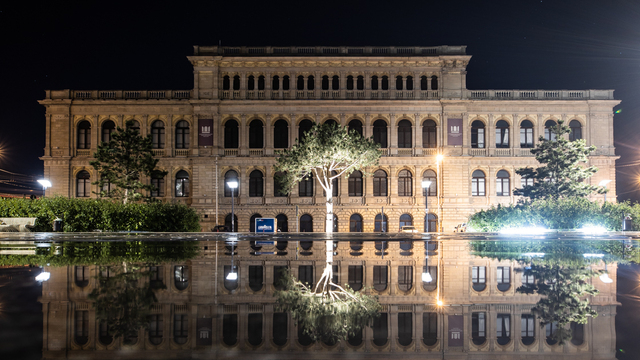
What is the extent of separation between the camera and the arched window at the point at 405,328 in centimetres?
610

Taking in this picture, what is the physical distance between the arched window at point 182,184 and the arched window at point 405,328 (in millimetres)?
48368

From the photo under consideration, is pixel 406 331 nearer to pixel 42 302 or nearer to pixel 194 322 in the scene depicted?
pixel 194 322

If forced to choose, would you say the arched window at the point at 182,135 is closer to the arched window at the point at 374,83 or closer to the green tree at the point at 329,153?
the green tree at the point at 329,153

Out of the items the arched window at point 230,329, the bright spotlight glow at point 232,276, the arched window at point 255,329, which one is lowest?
the bright spotlight glow at point 232,276

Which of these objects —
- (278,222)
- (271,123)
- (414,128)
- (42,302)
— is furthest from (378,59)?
(42,302)

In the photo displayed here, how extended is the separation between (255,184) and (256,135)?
5687 millimetres

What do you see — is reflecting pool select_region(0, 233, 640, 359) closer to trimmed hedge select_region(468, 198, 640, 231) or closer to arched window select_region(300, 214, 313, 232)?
trimmed hedge select_region(468, 198, 640, 231)

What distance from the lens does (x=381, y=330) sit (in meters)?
6.50

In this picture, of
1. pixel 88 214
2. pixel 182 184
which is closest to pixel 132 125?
pixel 182 184

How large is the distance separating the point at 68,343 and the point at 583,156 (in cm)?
4326

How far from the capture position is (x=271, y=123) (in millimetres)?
52281

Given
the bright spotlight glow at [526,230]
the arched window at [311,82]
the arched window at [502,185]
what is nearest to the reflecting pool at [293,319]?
the bright spotlight glow at [526,230]

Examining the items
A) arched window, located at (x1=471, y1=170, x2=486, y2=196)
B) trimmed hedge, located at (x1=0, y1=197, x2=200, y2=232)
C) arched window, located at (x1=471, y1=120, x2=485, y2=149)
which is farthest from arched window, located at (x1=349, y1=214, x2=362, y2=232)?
A: trimmed hedge, located at (x1=0, y1=197, x2=200, y2=232)

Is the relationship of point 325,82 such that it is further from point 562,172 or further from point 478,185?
point 562,172
